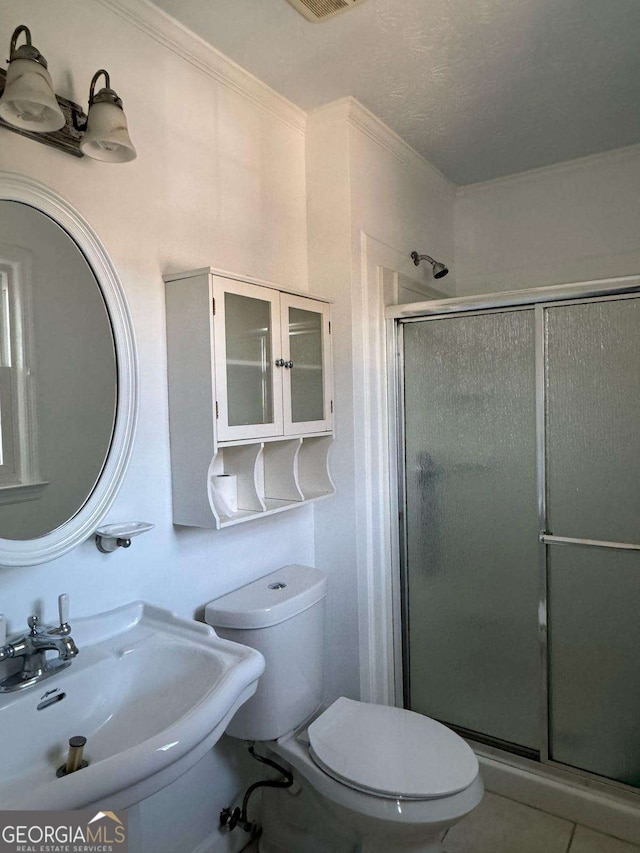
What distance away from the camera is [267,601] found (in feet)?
5.28

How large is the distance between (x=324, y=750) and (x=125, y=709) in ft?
1.81

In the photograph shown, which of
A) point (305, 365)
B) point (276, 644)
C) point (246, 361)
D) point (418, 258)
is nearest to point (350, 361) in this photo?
point (305, 365)

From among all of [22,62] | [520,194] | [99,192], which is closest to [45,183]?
[99,192]

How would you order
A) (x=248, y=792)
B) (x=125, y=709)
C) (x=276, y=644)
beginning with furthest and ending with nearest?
(x=248, y=792) < (x=276, y=644) < (x=125, y=709)

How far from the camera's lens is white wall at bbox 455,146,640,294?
2.41m

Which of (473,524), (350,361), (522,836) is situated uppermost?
(350,361)

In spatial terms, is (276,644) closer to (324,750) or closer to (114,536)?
(324,750)

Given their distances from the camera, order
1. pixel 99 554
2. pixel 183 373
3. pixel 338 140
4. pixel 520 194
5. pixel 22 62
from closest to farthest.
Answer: pixel 22 62, pixel 99 554, pixel 183 373, pixel 338 140, pixel 520 194

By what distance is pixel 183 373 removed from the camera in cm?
152

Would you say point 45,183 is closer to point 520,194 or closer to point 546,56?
point 546,56

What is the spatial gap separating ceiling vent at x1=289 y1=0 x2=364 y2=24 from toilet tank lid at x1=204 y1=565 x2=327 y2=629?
1575mm

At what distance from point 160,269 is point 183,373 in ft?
0.96

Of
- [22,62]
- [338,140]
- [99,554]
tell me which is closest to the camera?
[22,62]

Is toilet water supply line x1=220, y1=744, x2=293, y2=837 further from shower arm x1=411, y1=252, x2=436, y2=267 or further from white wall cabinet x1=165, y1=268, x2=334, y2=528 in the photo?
shower arm x1=411, y1=252, x2=436, y2=267
